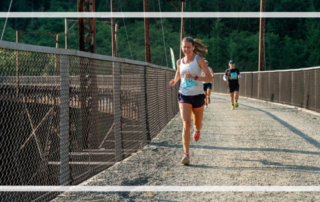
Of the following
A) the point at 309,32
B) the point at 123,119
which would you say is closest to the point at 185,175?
the point at 123,119

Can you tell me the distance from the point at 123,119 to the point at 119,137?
0.82m

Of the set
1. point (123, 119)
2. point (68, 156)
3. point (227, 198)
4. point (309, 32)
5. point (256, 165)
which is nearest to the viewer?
point (227, 198)

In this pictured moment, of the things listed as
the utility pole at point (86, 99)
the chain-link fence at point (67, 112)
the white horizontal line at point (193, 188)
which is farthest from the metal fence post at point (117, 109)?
the white horizontal line at point (193, 188)

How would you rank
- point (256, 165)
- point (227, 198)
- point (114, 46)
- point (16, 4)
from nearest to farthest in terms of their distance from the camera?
point (227, 198) → point (256, 165) → point (114, 46) → point (16, 4)

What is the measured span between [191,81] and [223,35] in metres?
92.2

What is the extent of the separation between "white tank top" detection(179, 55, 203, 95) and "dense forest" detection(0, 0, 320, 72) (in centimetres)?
6995

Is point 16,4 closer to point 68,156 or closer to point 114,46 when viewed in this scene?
point 114,46

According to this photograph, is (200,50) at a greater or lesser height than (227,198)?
greater

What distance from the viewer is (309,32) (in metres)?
84.8

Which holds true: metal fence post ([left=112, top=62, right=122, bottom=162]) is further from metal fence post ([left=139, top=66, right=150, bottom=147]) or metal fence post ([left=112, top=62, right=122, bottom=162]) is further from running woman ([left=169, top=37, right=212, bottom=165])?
metal fence post ([left=139, top=66, right=150, bottom=147])

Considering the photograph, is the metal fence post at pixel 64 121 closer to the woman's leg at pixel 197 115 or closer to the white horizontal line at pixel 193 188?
the white horizontal line at pixel 193 188

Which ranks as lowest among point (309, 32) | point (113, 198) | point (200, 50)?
point (113, 198)

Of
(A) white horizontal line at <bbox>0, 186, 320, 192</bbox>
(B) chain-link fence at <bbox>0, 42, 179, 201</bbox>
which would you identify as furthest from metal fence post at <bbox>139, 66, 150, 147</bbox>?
(A) white horizontal line at <bbox>0, 186, 320, 192</bbox>

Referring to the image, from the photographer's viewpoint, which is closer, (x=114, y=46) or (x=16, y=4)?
(x=114, y=46)
